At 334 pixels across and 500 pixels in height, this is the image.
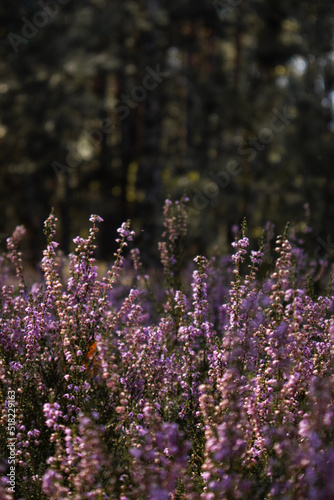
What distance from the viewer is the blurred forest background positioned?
46.5 ft

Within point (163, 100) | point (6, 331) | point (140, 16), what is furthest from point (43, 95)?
point (6, 331)

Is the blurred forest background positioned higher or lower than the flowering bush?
higher

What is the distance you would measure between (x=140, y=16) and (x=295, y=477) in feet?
57.0

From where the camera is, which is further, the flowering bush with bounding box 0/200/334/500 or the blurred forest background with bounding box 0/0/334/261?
the blurred forest background with bounding box 0/0/334/261

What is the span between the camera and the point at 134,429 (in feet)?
9.06

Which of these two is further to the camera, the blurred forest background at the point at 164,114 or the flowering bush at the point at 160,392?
the blurred forest background at the point at 164,114

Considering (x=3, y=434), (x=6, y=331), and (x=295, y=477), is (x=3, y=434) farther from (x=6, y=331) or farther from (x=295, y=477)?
(x=295, y=477)

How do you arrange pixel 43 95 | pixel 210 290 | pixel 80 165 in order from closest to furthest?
1. pixel 210 290
2. pixel 43 95
3. pixel 80 165

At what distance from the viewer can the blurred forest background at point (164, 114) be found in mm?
14180

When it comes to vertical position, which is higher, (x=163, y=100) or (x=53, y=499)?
(x=163, y=100)

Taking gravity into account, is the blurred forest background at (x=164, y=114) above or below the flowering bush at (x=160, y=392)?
above

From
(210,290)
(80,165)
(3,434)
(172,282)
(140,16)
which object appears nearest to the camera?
(3,434)

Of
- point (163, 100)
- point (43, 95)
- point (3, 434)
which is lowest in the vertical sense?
point (3, 434)

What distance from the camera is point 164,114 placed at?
21.2 metres
